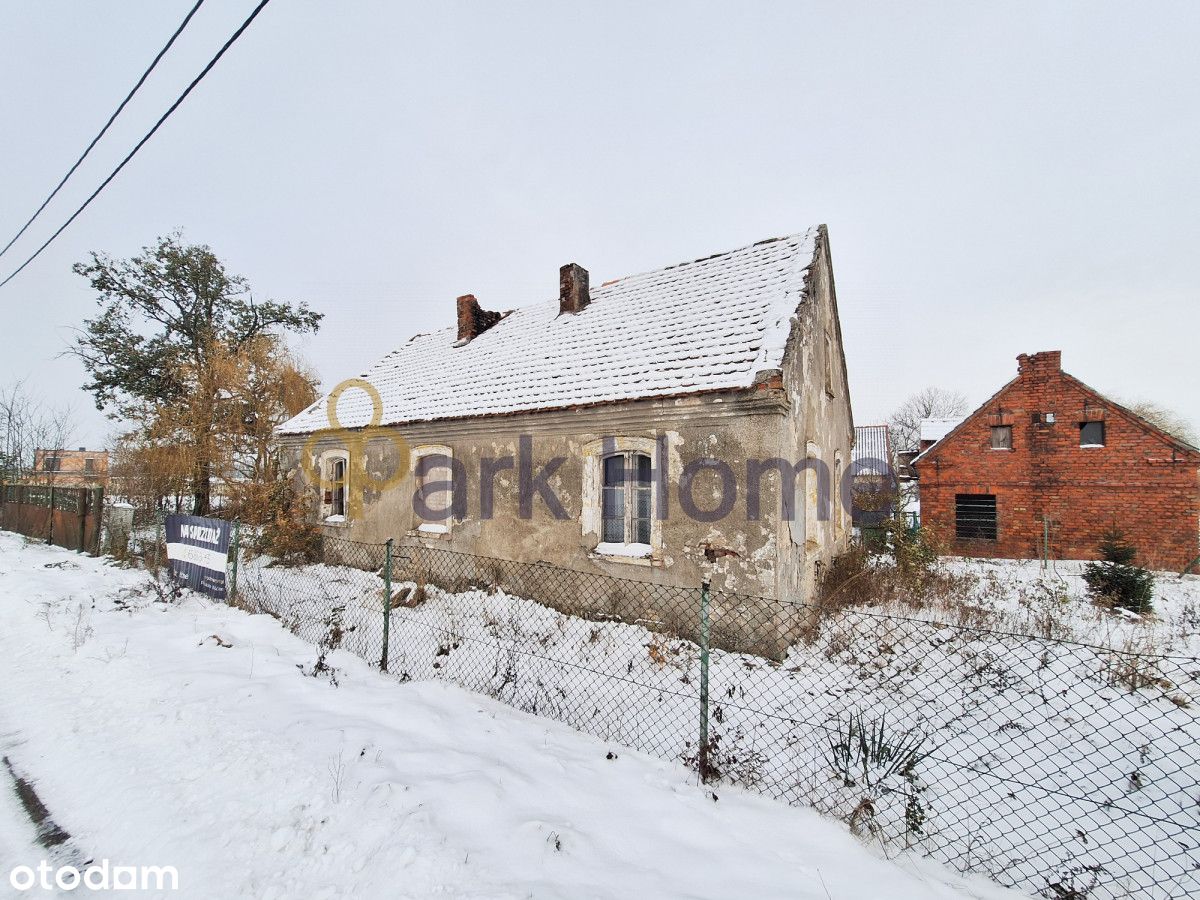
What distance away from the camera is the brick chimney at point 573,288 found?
39.4 feet

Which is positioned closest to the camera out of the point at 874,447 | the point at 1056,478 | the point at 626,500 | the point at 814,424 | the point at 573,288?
the point at 626,500

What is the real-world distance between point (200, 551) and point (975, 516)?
819 inches

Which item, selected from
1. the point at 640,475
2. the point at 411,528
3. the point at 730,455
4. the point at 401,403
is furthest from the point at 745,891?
the point at 401,403

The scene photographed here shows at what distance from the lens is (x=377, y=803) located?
2.93 metres

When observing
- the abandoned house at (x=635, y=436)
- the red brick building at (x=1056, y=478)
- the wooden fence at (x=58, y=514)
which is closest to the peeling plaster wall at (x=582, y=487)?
the abandoned house at (x=635, y=436)

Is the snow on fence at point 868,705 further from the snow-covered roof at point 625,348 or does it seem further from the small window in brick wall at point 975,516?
the small window in brick wall at point 975,516

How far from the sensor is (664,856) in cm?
276

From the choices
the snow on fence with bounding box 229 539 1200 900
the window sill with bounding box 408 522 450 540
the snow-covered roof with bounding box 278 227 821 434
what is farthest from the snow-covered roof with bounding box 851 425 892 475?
the window sill with bounding box 408 522 450 540

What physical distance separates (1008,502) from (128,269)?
34.5 metres

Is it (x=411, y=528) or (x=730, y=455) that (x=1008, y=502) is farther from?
(x=411, y=528)

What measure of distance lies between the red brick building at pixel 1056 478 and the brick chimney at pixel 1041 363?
2 centimetres

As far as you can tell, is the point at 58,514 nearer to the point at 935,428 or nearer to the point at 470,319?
the point at 470,319

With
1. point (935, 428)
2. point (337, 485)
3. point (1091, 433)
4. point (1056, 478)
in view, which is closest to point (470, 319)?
point (337, 485)

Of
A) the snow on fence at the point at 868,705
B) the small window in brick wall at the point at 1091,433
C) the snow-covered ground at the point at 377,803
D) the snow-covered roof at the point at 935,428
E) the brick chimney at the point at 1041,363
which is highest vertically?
the brick chimney at the point at 1041,363
